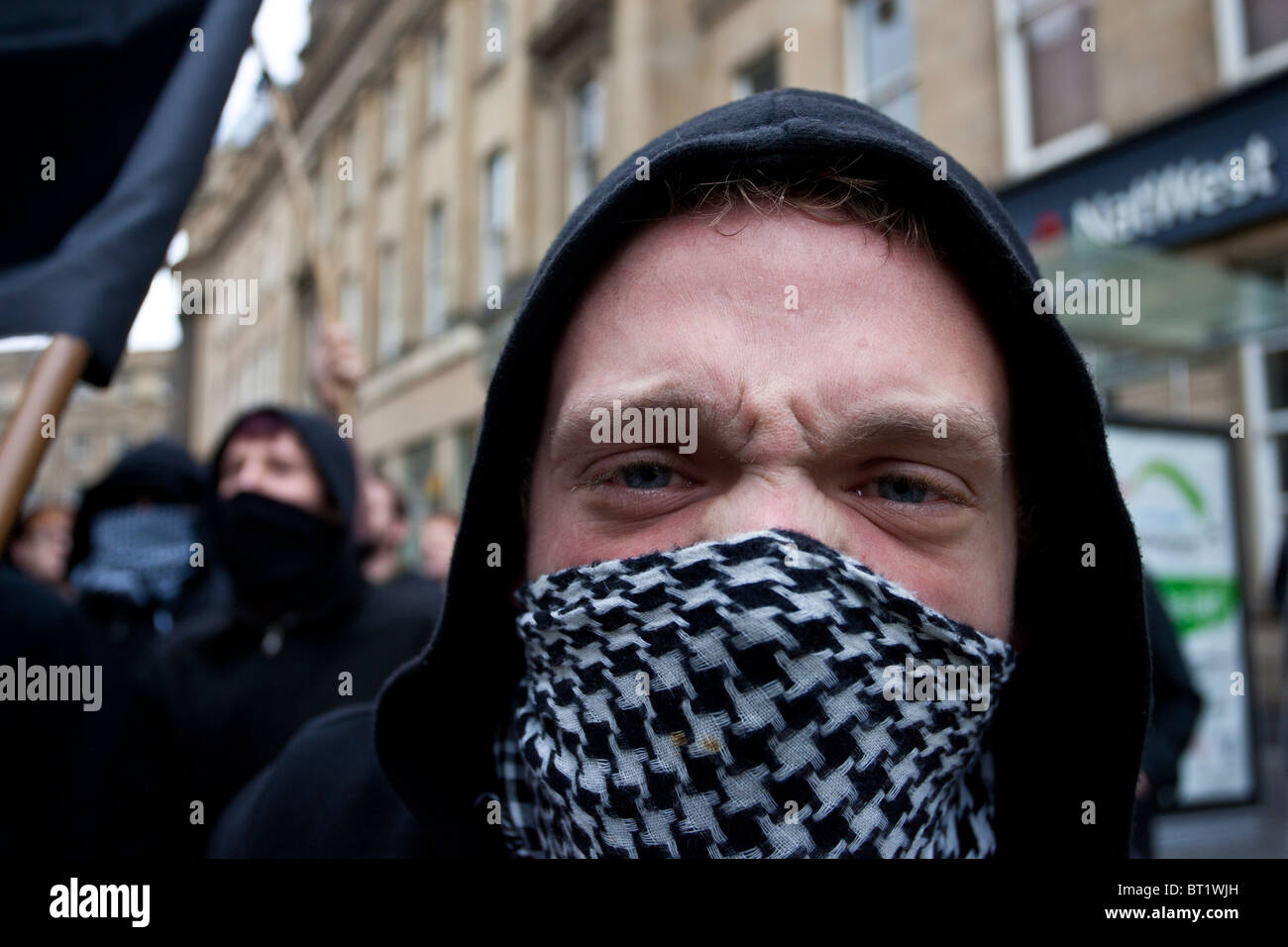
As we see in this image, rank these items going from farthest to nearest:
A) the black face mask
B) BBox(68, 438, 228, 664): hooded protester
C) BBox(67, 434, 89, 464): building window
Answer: BBox(67, 434, 89, 464): building window, BBox(68, 438, 228, 664): hooded protester, the black face mask

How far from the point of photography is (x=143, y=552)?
3.96m

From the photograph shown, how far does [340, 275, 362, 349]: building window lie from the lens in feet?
70.1

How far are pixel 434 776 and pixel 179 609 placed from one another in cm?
291

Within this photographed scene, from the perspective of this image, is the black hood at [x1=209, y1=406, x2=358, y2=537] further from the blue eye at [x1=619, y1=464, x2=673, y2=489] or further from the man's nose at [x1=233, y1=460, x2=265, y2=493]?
the blue eye at [x1=619, y1=464, x2=673, y2=489]

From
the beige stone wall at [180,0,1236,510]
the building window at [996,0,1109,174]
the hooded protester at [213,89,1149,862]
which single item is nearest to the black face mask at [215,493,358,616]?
the hooded protester at [213,89,1149,862]

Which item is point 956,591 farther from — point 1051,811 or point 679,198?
point 679,198

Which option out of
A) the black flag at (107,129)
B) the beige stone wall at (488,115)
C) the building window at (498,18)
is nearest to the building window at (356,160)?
the beige stone wall at (488,115)

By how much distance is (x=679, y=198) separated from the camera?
134 centimetres

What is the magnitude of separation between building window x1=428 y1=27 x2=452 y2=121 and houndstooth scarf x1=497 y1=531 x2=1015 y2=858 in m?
18.6

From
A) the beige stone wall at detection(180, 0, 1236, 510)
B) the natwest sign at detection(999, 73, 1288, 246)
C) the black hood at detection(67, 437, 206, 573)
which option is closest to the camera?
the black hood at detection(67, 437, 206, 573)

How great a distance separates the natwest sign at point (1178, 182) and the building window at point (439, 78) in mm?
12256

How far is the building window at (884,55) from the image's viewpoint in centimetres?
991

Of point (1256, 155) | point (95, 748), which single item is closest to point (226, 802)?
point (95, 748)
